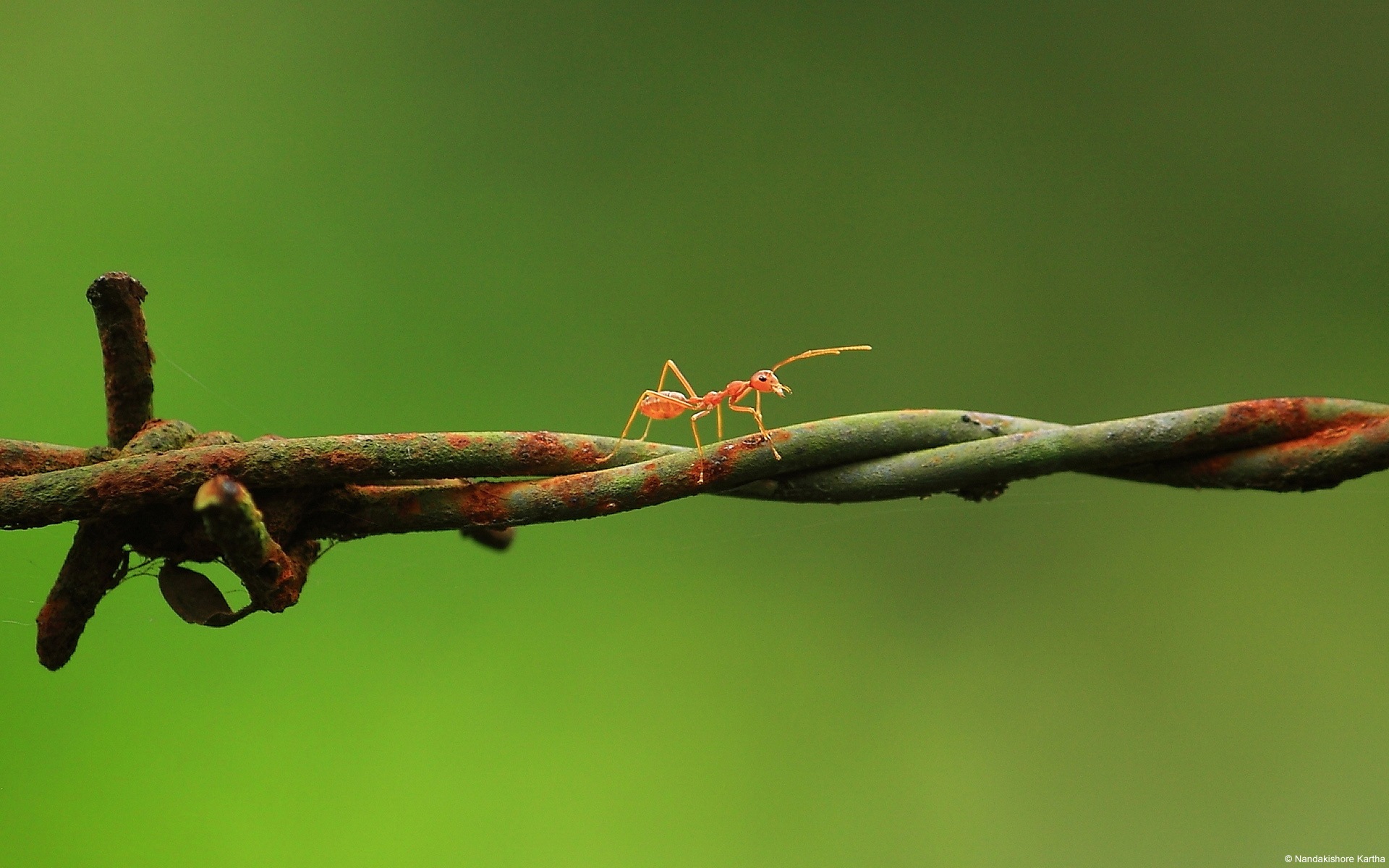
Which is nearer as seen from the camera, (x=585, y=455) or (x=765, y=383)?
(x=585, y=455)

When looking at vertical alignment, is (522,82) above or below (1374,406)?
above

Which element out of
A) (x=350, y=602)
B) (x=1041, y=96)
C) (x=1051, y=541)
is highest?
(x=1041, y=96)

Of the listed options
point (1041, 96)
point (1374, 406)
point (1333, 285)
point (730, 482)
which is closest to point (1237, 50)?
point (1041, 96)

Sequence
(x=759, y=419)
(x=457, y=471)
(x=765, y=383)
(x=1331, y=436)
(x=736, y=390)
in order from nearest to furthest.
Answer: (x=457, y=471)
(x=1331, y=436)
(x=759, y=419)
(x=765, y=383)
(x=736, y=390)

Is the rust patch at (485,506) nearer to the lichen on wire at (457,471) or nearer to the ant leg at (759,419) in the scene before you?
the lichen on wire at (457,471)

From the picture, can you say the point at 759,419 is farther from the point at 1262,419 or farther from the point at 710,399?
the point at 1262,419

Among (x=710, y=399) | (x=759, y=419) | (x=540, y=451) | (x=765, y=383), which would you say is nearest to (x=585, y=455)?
(x=540, y=451)

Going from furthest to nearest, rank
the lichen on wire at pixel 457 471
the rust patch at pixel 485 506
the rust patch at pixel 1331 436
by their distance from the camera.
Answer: the rust patch at pixel 1331 436
the rust patch at pixel 485 506
the lichen on wire at pixel 457 471

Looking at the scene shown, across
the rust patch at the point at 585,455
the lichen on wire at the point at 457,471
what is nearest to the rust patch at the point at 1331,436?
the lichen on wire at the point at 457,471

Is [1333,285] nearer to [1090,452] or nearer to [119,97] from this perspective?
[1090,452]
